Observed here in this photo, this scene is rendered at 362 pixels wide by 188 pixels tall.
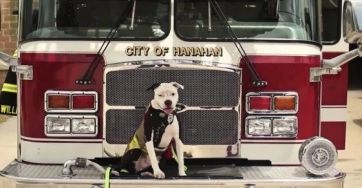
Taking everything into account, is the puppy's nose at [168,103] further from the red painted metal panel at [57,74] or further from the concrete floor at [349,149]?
the concrete floor at [349,149]

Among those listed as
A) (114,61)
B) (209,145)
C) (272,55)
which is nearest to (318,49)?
(272,55)

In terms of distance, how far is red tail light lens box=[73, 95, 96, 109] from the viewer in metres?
4.82

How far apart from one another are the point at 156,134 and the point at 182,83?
1.27 ft

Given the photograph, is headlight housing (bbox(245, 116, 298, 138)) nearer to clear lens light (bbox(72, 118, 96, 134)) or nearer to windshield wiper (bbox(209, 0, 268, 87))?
windshield wiper (bbox(209, 0, 268, 87))

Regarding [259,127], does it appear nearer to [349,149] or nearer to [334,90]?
[334,90]

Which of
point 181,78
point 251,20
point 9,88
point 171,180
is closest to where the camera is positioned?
point 171,180

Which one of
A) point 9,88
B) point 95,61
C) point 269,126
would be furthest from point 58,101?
point 9,88

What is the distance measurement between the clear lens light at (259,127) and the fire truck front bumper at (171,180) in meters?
0.29

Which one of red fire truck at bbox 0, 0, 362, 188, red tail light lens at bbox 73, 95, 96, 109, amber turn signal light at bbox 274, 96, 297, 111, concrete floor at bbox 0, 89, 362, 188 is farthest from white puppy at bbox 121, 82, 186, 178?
concrete floor at bbox 0, 89, 362, 188

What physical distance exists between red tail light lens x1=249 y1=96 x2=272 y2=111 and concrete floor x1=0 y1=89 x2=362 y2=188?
3.06m

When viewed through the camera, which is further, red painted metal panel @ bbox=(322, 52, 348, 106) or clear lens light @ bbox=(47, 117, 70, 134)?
red painted metal panel @ bbox=(322, 52, 348, 106)

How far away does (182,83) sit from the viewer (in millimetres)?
4703

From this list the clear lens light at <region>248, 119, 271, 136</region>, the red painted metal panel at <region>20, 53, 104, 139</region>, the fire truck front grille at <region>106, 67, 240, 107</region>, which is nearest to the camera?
the fire truck front grille at <region>106, 67, 240, 107</region>

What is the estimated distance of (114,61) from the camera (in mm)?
4805
